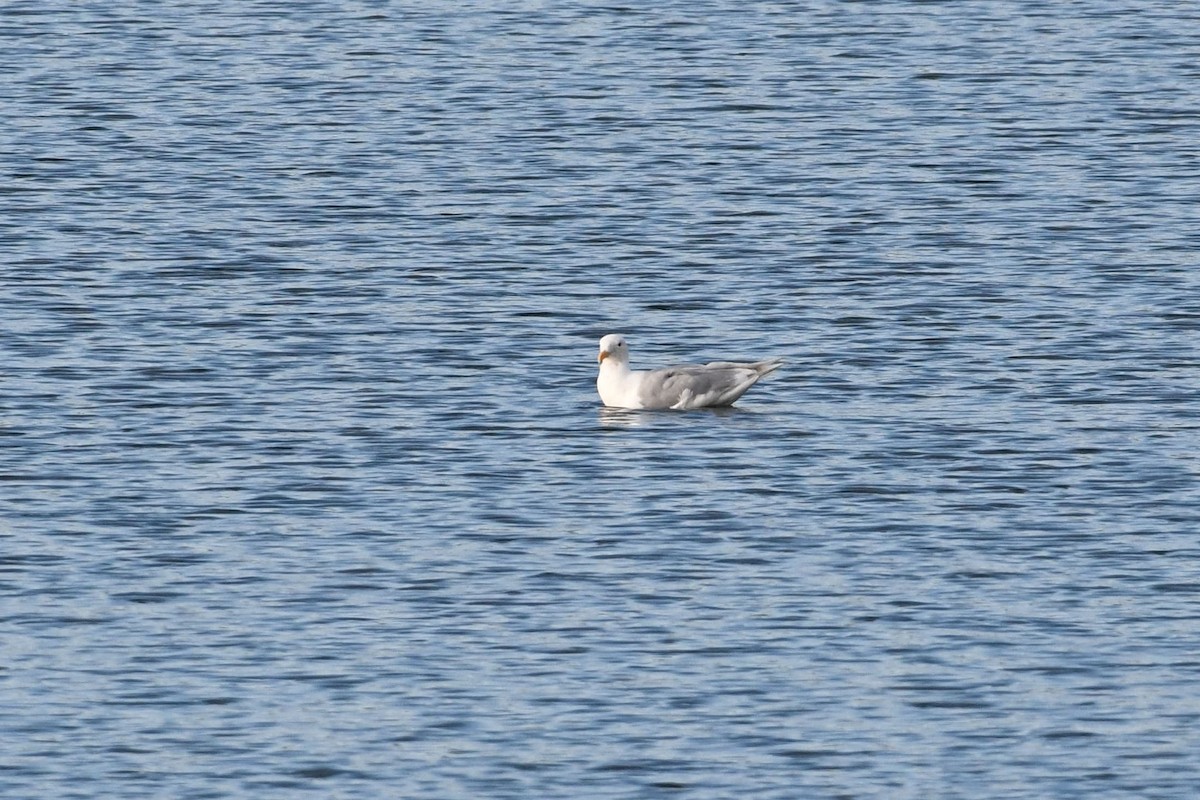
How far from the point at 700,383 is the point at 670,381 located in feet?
1.15

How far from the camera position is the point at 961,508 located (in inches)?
1000

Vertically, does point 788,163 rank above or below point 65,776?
below

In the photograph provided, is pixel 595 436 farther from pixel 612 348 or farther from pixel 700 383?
pixel 700 383

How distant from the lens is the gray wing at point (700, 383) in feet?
99.5

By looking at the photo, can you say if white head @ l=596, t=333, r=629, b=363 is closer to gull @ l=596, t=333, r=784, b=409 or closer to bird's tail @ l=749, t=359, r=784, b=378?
gull @ l=596, t=333, r=784, b=409

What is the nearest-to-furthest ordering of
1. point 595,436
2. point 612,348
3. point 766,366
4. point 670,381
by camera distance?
1. point 595,436
2. point 766,366
3. point 612,348
4. point 670,381

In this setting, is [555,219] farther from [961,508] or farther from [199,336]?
[961,508]

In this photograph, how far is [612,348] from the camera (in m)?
30.4

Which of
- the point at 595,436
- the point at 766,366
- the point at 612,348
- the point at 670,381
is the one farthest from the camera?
the point at 670,381

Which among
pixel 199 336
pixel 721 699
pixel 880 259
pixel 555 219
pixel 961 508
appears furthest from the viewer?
pixel 555 219

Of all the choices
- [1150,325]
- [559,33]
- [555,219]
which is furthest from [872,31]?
[1150,325]

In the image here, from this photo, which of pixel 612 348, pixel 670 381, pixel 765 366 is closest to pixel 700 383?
pixel 670 381

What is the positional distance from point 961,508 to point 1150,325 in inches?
343

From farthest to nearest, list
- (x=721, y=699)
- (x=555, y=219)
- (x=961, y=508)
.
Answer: (x=555, y=219), (x=961, y=508), (x=721, y=699)
